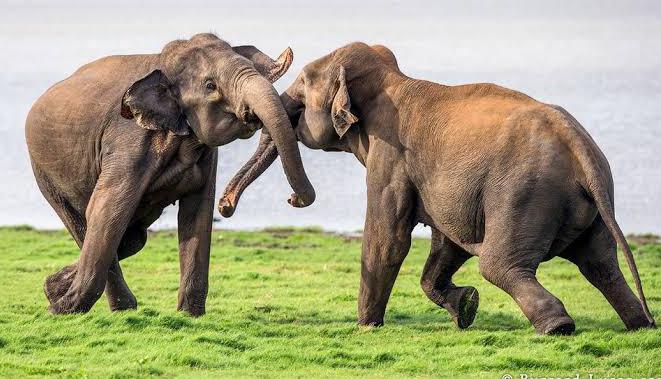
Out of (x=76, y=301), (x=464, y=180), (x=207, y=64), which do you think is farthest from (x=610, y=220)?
(x=76, y=301)

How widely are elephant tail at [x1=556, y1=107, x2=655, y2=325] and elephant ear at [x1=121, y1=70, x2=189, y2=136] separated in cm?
343

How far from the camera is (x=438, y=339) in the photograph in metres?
13.6

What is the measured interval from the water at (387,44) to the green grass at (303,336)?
756 centimetres

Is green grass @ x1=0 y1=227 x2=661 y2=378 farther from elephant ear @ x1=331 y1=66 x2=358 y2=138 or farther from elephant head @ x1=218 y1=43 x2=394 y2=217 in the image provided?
elephant ear @ x1=331 y1=66 x2=358 y2=138

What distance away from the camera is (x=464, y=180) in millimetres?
Result: 13836

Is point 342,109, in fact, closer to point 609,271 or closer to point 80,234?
point 609,271

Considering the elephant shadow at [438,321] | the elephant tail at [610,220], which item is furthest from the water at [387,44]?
the elephant tail at [610,220]

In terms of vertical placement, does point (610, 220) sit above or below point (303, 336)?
above

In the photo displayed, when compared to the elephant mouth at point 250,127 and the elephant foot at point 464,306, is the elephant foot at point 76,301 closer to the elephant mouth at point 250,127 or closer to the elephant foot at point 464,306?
the elephant mouth at point 250,127

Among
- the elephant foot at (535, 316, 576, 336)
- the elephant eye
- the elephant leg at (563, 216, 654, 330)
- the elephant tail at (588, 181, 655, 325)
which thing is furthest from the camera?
the elephant eye

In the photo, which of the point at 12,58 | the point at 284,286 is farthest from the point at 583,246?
the point at 12,58

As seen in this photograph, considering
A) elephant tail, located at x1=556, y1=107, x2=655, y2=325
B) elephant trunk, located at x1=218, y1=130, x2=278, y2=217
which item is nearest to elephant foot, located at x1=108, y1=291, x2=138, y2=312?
elephant trunk, located at x1=218, y1=130, x2=278, y2=217

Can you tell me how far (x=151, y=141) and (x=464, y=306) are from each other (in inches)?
120

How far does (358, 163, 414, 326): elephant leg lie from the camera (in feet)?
48.1
